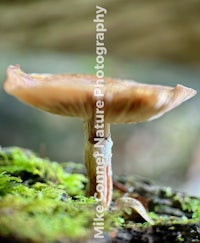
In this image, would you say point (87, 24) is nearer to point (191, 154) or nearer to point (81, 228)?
point (191, 154)

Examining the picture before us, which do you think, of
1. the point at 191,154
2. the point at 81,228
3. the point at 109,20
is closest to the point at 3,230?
the point at 81,228

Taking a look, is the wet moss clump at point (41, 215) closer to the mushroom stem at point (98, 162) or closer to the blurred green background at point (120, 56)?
the mushroom stem at point (98, 162)

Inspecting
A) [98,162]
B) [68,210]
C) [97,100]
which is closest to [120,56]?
[98,162]

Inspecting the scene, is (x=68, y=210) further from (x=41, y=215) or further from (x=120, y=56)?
(x=120, y=56)

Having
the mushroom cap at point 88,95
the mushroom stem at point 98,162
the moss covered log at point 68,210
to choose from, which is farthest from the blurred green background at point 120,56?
the mushroom cap at point 88,95

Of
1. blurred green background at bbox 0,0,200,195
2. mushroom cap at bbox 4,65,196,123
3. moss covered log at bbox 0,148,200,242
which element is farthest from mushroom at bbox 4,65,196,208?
blurred green background at bbox 0,0,200,195

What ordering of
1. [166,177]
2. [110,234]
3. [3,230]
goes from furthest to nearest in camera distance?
1. [166,177]
2. [110,234]
3. [3,230]

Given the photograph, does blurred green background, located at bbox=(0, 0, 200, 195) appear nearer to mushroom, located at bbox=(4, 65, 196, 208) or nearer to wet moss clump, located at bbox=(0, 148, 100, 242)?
mushroom, located at bbox=(4, 65, 196, 208)
